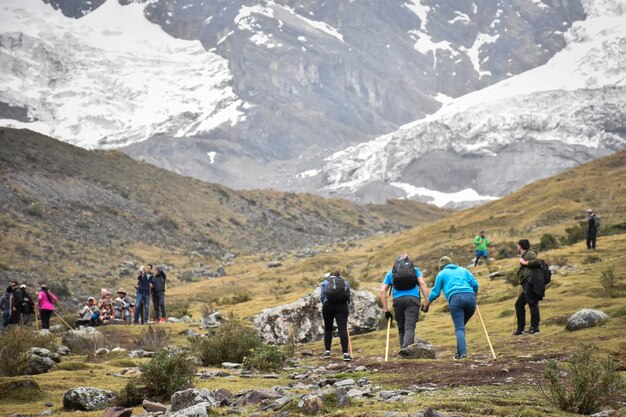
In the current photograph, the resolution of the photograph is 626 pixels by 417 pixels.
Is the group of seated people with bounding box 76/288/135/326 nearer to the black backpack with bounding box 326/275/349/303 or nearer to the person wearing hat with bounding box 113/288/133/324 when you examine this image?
the person wearing hat with bounding box 113/288/133/324

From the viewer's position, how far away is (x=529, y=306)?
1527 cm

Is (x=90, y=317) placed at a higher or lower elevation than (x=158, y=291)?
lower

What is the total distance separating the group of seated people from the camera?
956 inches

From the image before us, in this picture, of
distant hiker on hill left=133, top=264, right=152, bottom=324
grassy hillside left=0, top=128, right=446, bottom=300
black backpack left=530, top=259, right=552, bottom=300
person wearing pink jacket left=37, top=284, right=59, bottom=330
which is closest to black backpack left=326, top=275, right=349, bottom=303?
black backpack left=530, top=259, right=552, bottom=300

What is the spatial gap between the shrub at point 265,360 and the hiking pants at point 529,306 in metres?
5.24

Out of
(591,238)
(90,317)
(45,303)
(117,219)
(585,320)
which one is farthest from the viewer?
(117,219)

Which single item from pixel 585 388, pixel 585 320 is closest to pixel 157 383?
pixel 585 388

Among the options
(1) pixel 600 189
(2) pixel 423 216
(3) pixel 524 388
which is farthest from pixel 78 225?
(2) pixel 423 216

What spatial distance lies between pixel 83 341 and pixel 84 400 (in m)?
9.20

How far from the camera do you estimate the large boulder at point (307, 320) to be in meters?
19.8

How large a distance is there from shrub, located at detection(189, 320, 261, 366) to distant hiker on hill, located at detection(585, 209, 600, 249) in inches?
671

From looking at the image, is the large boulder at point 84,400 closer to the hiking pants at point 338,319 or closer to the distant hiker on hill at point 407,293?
the distant hiker on hill at point 407,293

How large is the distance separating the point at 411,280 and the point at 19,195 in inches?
2171

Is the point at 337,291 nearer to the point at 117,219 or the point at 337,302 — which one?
the point at 337,302
